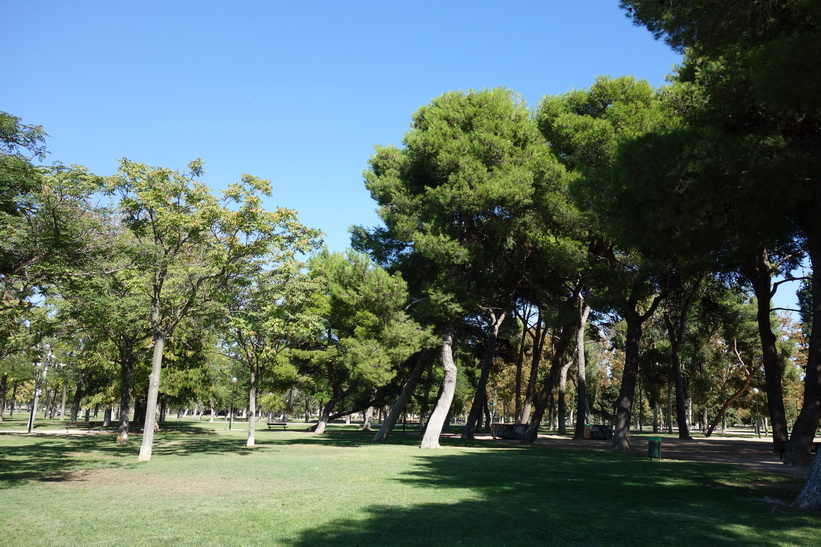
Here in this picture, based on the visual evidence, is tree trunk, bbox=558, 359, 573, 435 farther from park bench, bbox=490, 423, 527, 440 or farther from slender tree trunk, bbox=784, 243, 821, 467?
slender tree trunk, bbox=784, 243, 821, 467

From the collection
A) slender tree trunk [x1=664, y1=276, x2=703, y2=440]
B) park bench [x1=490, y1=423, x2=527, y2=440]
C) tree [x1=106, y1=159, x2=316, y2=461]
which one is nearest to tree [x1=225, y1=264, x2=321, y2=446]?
tree [x1=106, y1=159, x2=316, y2=461]

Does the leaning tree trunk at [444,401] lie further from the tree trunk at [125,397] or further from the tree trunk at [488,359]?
the tree trunk at [125,397]

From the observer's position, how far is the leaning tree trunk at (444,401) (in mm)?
23688

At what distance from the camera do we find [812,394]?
14695mm

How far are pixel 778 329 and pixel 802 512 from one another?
38372 mm

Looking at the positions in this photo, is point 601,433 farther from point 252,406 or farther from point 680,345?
point 252,406

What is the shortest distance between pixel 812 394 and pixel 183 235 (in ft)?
61.6

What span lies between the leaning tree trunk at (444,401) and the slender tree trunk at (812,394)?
12.4 meters

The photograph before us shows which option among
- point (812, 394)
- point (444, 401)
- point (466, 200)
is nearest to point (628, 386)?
point (444, 401)

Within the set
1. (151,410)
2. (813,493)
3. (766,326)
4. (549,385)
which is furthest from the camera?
(549,385)

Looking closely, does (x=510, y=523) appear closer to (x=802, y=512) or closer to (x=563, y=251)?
(x=802, y=512)

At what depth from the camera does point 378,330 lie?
2464 centimetres

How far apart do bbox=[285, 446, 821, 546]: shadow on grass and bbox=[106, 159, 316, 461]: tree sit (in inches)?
343

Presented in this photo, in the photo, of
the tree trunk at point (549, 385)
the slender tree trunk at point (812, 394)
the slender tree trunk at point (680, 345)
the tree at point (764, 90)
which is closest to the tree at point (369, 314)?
the tree trunk at point (549, 385)
